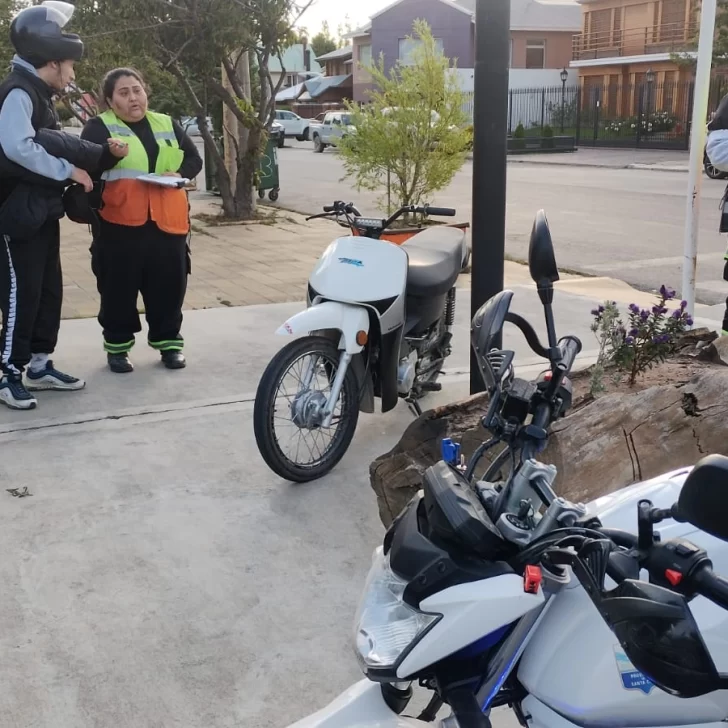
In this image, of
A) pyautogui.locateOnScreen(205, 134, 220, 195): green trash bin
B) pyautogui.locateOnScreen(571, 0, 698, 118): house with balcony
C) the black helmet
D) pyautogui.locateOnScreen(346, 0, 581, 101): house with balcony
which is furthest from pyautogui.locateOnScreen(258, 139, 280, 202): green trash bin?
pyautogui.locateOnScreen(346, 0, 581, 101): house with balcony

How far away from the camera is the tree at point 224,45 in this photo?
11148 mm

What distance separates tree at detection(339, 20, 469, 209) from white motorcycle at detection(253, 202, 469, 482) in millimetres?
4856

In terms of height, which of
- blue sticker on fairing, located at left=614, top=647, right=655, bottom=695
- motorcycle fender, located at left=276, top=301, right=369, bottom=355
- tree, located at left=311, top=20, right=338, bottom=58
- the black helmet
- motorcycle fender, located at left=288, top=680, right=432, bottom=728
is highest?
tree, located at left=311, top=20, right=338, bottom=58

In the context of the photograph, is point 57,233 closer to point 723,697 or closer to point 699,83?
point 699,83

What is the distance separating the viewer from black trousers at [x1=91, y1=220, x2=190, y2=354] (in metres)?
5.48

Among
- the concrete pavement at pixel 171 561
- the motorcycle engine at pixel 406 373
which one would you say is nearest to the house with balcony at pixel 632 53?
the motorcycle engine at pixel 406 373

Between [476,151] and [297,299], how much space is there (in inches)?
149

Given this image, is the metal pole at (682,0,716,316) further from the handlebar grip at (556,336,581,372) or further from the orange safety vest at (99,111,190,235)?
A: the handlebar grip at (556,336,581,372)

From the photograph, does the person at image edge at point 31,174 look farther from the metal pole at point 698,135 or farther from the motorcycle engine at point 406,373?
the metal pole at point 698,135

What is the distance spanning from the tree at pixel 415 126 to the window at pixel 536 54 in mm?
45970

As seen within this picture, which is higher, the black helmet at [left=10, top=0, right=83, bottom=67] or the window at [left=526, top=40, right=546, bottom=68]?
the window at [left=526, top=40, right=546, bottom=68]

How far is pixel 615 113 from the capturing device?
40.8 meters

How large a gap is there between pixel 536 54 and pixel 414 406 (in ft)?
171

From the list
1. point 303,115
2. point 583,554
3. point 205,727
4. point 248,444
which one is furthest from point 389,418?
point 303,115
